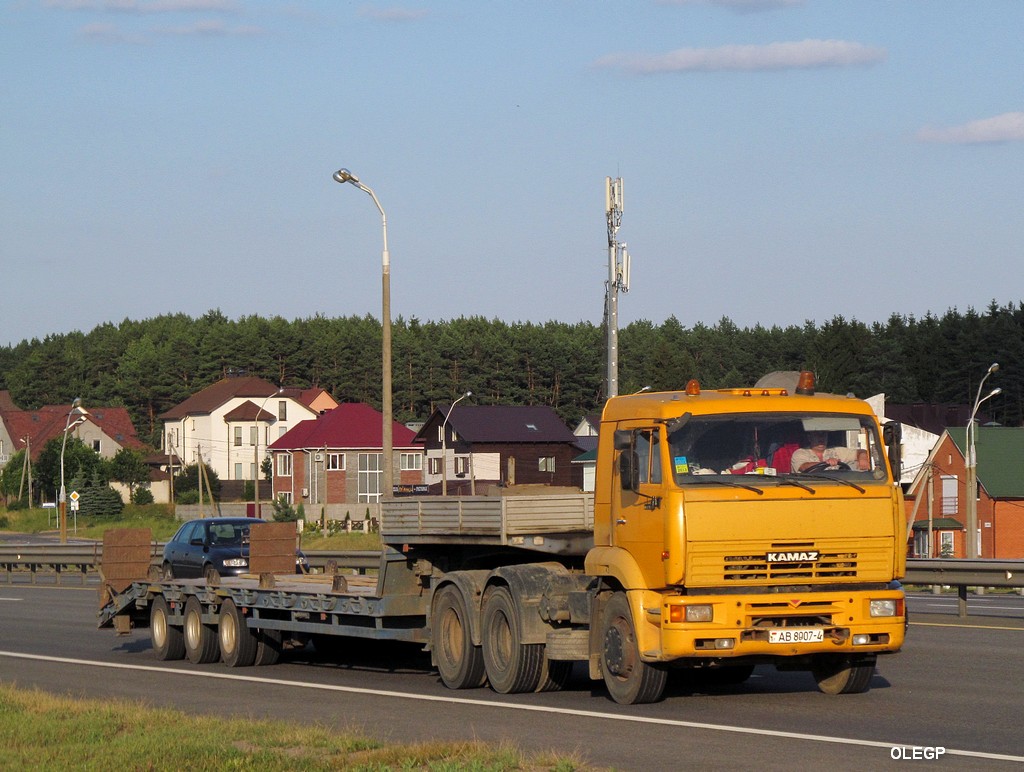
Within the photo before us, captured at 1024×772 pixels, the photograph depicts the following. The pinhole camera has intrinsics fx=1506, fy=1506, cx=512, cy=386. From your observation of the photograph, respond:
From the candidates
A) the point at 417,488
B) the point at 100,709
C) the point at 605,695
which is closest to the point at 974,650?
the point at 605,695

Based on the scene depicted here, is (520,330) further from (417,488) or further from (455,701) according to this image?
(455,701)


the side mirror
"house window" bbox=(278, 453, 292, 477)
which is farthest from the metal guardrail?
"house window" bbox=(278, 453, 292, 477)

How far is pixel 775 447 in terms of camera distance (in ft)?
39.6

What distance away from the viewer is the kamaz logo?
1168cm

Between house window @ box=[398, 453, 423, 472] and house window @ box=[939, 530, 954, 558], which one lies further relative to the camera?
house window @ box=[398, 453, 423, 472]

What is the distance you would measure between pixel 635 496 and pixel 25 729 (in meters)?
5.01

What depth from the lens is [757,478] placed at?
11.8 m

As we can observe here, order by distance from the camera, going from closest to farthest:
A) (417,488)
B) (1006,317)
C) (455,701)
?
(455,701) < (417,488) < (1006,317)

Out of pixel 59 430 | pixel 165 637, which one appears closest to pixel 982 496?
pixel 165 637

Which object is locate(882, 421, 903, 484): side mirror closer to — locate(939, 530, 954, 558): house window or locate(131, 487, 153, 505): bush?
locate(939, 530, 954, 558): house window

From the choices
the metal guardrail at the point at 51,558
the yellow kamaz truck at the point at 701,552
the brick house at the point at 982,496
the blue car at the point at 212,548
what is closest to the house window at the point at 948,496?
the brick house at the point at 982,496

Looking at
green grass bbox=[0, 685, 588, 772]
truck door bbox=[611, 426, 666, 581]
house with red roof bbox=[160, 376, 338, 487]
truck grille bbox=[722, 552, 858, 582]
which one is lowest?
green grass bbox=[0, 685, 588, 772]

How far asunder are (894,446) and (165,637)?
10.5 meters

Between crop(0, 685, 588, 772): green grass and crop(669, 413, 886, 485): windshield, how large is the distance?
320cm
